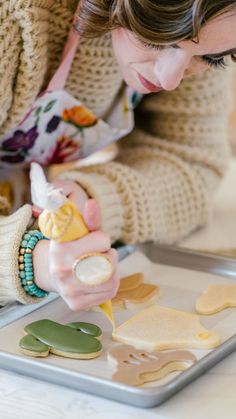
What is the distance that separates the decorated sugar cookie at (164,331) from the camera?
0.64 meters

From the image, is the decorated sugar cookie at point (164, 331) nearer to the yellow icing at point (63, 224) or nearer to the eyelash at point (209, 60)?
the yellow icing at point (63, 224)

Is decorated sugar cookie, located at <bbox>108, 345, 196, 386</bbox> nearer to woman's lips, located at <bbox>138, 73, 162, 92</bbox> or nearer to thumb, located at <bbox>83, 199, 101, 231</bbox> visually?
thumb, located at <bbox>83, 199, 101, 231</bbox>

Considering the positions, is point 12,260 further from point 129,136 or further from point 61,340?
point 129,136

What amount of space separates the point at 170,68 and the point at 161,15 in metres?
0.07

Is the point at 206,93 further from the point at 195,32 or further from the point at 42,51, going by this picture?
the point at 195,32

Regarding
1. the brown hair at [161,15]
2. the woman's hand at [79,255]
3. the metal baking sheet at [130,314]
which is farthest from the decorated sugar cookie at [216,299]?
the brown hair at [161,15]

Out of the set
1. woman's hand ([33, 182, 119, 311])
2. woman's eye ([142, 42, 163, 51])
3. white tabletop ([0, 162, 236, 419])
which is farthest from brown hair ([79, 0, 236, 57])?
white tabletop ([0, 162, 236, 419])

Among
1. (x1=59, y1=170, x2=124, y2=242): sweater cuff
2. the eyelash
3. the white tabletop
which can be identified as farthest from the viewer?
(x1=59, y1=170, x2=124, y2=242): sweater cuff

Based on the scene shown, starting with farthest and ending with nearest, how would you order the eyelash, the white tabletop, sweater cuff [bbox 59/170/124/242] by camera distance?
sweater cuff [bbox 59/170/124/242], the eyelash, the white tabletop

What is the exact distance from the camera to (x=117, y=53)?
76 cm

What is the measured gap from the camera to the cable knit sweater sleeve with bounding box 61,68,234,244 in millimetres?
863

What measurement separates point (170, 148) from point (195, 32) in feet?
1.18

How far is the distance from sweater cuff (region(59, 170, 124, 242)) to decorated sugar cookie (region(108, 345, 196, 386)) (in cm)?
23

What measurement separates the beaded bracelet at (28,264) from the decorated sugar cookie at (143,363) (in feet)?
0.32
